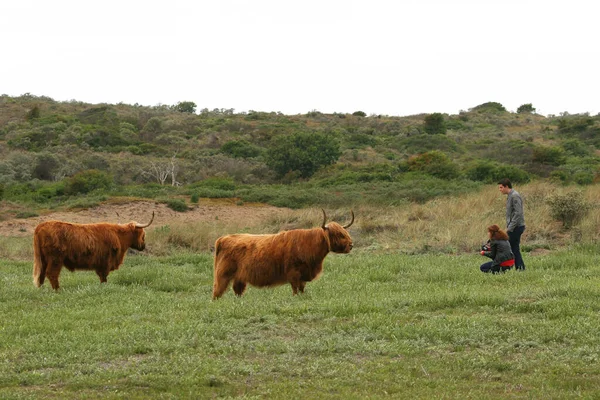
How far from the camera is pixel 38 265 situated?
12625mm

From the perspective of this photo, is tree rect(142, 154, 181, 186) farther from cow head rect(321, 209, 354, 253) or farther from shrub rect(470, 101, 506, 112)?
shrub rect(470, 101, 506, 112)

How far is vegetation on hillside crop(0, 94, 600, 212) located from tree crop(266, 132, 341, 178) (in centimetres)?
7

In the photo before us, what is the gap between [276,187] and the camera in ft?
115

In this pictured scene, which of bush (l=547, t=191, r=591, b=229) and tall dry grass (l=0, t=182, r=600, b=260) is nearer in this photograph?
tall dry grass (l=0, t=182, r=600, b=260)

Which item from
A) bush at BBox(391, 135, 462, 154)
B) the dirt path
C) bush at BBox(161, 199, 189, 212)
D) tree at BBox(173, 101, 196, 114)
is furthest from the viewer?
tree at BBox(173, 101, 196, 114)

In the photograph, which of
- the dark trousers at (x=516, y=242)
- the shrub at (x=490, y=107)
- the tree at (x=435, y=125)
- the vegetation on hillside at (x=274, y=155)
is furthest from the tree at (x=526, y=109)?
the dark trousers at (x=516, y=242)

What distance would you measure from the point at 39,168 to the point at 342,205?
19567mm

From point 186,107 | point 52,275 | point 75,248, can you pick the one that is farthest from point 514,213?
point 186,107

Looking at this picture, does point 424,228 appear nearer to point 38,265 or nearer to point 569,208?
point 569,208

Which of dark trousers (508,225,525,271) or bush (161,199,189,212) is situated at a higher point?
dark trousers (508,225,525,271)

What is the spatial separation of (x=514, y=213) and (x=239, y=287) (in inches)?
197

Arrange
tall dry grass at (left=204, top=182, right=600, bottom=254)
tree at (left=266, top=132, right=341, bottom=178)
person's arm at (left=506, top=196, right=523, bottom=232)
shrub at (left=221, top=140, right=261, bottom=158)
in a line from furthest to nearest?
shrub at (left=221, top=140, right=261, bottom=158) < tree at (left=266, top=132, right=341, bottom=178) < tall dry grass at (left=204, top=182, right=600, bottom=254) < person's arm at (left=506, top=196, right=523, bottom=232)

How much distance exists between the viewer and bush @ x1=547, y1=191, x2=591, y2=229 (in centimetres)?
1875

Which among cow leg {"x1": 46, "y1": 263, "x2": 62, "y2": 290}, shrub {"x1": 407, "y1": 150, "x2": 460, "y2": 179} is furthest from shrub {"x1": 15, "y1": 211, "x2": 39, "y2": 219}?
shrub {"x1": 407, "y1": 150, "x2": 460, "y2": 179}
